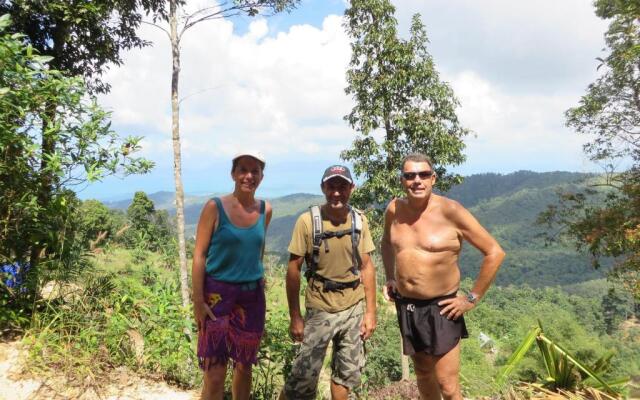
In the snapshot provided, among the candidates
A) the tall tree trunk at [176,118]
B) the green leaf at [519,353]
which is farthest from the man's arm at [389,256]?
the tall tree trunk at [176,118]

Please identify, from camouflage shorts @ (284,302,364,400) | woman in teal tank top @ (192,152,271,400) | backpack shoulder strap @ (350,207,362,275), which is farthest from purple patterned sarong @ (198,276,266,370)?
backpack shoulder strap @ (350,207,362,275)

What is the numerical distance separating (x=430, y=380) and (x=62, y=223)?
4129 mm

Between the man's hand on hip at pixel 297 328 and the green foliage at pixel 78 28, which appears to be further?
the green foliage at pixel 78 28

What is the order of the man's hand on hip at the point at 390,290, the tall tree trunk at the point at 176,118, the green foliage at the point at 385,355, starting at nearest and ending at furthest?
the man's hand on hip at the point at 390,290, the tall tree trunk at the point at 176,118, the green foliage at the point at 385,355

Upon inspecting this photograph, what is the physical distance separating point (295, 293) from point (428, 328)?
106 centimetres

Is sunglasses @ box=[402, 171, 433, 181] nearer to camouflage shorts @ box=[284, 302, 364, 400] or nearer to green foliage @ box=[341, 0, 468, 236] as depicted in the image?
camouflage shorts @ box=[284, 302, 364, 400]

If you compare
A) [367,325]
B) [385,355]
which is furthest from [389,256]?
[385,355]

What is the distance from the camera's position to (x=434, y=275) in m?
3.08

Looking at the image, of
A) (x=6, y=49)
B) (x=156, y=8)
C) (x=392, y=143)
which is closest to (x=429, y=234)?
(x=6, y=49)

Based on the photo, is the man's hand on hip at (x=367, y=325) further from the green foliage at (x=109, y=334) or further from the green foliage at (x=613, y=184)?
the green foliage at (x=613, y=184)

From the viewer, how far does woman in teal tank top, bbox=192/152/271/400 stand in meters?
2.92

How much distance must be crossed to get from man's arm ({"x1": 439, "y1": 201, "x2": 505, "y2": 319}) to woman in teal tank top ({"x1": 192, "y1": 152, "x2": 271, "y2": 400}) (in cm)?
147

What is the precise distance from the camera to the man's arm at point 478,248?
2.95m

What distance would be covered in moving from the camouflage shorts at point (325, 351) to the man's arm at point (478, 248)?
74 centimetres
